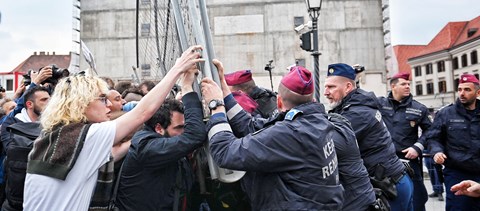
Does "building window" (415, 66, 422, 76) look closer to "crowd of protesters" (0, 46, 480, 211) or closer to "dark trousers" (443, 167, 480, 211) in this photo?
"dark trousers" (443, 167, 480, 211)

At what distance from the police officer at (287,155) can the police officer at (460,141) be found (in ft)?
11.3

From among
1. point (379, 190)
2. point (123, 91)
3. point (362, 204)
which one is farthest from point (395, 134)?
point (123, 91)

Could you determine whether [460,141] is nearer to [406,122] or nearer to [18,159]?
[406,122]

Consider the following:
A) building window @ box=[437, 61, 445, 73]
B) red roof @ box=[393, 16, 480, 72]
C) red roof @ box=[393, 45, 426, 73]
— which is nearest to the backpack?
red roof @ box=[393, 16, 480, 72]

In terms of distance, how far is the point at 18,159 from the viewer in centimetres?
347

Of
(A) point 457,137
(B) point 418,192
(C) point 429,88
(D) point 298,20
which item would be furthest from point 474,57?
(A) point 457,137

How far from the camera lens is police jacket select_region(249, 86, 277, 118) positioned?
177 inches

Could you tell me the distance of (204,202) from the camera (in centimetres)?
353

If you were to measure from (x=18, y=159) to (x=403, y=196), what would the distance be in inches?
139

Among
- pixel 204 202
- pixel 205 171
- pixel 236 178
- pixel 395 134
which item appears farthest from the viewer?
pixel 395 134

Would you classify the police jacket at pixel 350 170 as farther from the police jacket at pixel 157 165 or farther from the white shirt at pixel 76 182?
the white shirt at pixel 76 182

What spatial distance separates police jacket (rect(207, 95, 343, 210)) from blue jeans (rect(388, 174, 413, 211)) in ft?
7.00

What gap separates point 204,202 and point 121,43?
29.7m

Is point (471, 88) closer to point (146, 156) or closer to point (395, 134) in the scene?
point (395, 134)
